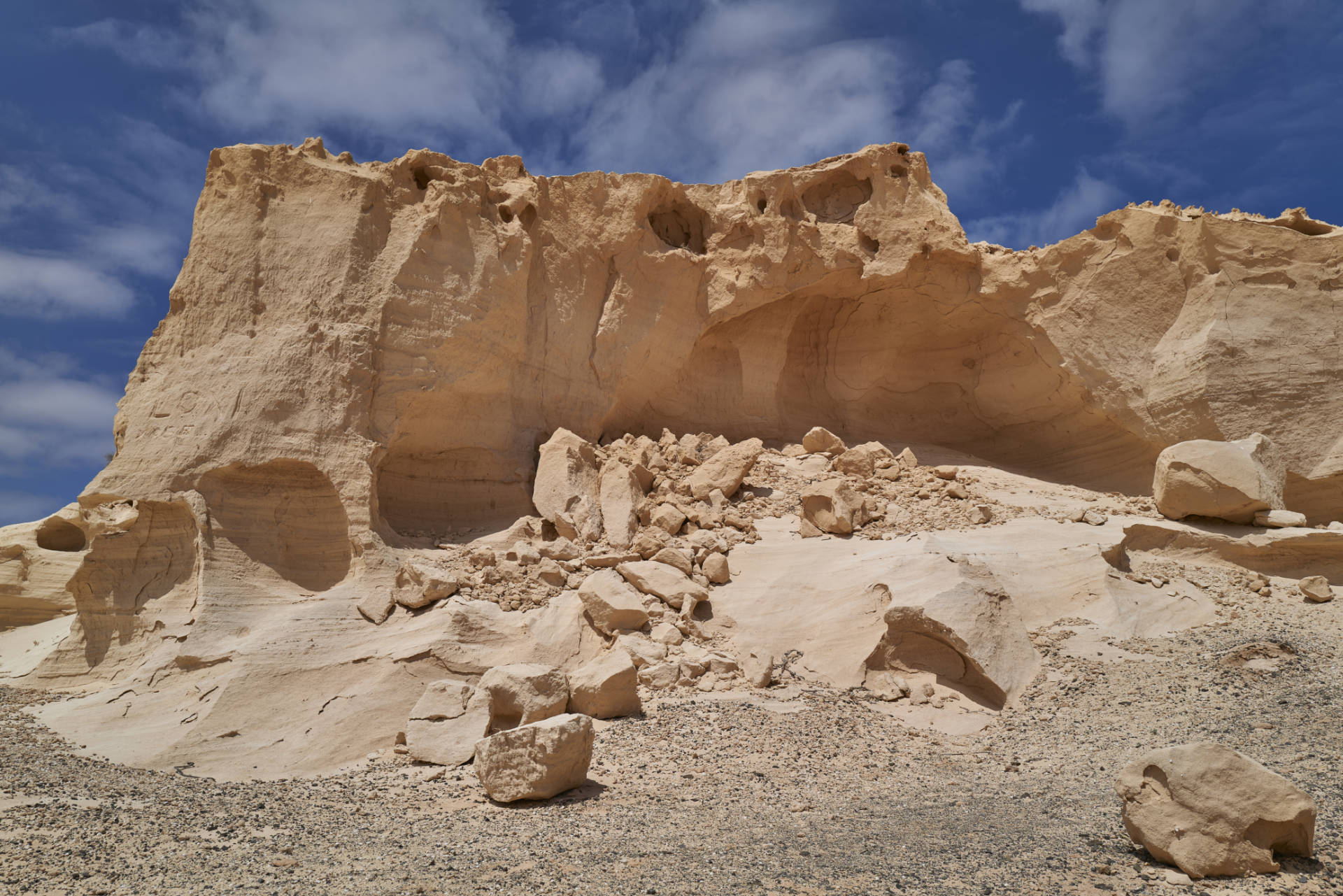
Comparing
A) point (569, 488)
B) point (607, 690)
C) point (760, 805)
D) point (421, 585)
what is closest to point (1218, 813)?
point (760, 805)

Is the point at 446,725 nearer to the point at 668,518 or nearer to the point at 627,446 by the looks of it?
the point at 668,518

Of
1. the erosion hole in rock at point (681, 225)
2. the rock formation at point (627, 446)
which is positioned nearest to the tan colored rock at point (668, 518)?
the rock formation at point (627, 446)

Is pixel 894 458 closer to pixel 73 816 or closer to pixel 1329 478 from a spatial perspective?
pixel 1329 478

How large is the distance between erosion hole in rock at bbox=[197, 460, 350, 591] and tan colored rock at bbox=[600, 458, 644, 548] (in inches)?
92.0

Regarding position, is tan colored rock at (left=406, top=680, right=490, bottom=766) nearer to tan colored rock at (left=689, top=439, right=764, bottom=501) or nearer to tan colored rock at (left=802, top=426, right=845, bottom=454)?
tan colored rock at (left=689, top=439, right=764, bottom=501)

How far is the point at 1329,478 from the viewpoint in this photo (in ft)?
29.2

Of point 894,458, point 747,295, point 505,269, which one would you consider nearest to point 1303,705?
point 894,458

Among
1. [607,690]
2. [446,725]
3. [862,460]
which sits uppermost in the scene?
[862,460]

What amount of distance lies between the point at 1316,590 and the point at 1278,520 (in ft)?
3.06

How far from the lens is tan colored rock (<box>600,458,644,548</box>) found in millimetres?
8055

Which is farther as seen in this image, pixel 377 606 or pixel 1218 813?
pixel 377 606

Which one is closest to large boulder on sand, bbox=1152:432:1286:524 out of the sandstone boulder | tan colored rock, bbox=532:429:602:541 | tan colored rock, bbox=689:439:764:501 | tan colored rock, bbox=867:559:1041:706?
tan colored rock, bbox=867:559:1041:706

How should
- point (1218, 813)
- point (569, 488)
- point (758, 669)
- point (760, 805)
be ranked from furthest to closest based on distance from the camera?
1. point (569, 488)
2. point (758, 669)
3. point (760, 805)
4. point (1218, 813)

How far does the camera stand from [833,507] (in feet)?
26.1
